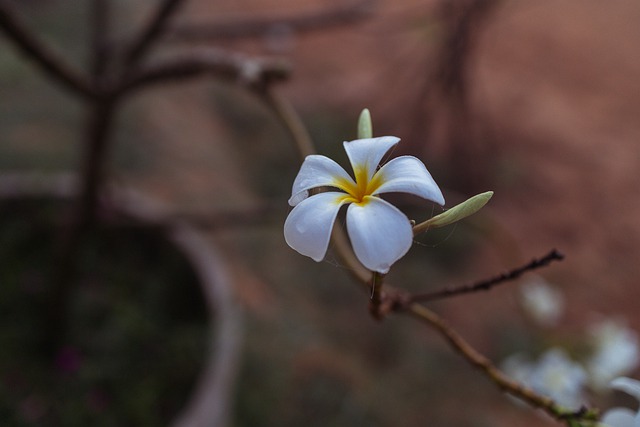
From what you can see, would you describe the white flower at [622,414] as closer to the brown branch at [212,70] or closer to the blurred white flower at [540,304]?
the brown branch at [212,70]

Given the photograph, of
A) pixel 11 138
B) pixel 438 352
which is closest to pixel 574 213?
pixel 438 352

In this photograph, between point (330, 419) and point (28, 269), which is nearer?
point (28, 269)

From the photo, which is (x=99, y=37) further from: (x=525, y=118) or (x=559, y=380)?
(x=525, y=118)

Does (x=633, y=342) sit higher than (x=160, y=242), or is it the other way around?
(x=160, y=242)

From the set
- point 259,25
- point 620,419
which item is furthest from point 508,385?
point 259,25

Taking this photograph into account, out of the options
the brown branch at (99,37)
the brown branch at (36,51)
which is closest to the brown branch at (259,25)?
the brown branch at (99,37)

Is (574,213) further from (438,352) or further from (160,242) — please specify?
(160,242)

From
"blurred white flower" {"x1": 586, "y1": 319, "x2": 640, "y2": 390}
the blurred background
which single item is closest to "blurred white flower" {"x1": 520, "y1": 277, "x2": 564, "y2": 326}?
the blurred background

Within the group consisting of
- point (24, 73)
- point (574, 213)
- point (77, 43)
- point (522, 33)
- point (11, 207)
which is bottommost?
point (11, 207)
